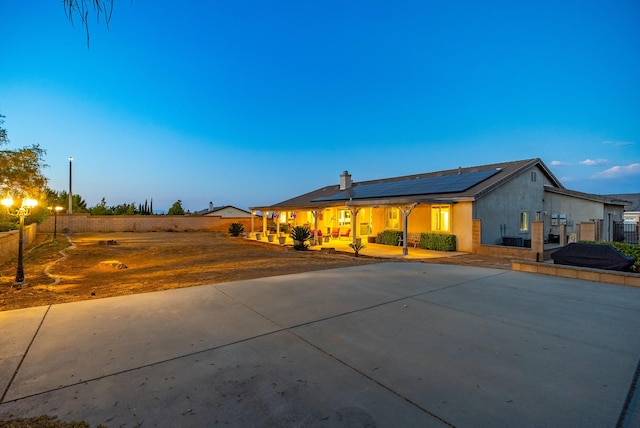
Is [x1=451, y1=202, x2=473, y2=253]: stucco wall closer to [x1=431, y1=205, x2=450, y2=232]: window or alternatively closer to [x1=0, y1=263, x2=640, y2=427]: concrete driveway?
[x1=431, y1=205, x2=450, y2=232]: window

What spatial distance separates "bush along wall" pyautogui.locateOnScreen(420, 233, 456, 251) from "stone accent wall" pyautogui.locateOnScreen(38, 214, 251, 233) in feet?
75.2

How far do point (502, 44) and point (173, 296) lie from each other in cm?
2516

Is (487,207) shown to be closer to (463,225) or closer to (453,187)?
(463,225)

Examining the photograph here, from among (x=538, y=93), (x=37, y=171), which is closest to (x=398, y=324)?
(x=37, y=171)

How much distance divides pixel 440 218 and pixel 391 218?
384 cm

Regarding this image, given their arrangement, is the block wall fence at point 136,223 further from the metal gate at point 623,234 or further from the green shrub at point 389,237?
the metal gate at point 623,234

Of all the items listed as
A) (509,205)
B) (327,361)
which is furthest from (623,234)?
(327,361)

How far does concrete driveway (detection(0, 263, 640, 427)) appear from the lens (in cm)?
235

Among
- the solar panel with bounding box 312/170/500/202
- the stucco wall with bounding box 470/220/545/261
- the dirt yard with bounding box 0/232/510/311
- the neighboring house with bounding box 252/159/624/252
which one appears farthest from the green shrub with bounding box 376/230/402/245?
the dirt yard with bounding box 0/232/510/311

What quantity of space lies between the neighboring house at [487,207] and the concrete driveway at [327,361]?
886 centimetres

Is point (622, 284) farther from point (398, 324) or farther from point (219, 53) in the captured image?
point (219, 53)

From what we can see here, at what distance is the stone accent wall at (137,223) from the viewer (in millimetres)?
28938

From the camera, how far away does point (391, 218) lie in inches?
766

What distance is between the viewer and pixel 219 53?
20453 millimetres
